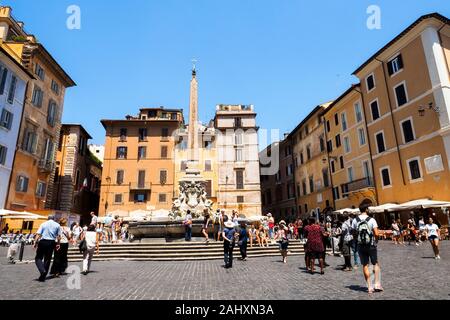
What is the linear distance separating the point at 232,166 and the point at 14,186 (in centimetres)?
2267

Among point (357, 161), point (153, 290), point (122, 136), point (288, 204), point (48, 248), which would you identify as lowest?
point (153, 290)

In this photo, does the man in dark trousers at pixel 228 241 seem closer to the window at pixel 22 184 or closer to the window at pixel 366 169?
the window at pixel 366 169

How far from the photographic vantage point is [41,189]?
2755cm

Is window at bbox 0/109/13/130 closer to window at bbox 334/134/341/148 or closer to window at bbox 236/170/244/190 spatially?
window at bbox 236/170/244/190

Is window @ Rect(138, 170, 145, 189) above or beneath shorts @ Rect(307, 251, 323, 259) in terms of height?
above

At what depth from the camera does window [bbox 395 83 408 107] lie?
74.0 feet

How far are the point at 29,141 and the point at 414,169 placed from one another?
32570 millimetres

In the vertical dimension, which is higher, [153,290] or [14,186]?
[14,186]

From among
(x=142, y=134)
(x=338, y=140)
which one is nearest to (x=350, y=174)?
(x=338, y=140)

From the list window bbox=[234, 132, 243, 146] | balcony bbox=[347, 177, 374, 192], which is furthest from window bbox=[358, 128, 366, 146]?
window bbox=[234, 132, 243, 146]

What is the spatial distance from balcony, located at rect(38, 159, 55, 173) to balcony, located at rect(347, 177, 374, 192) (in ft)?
97.6
